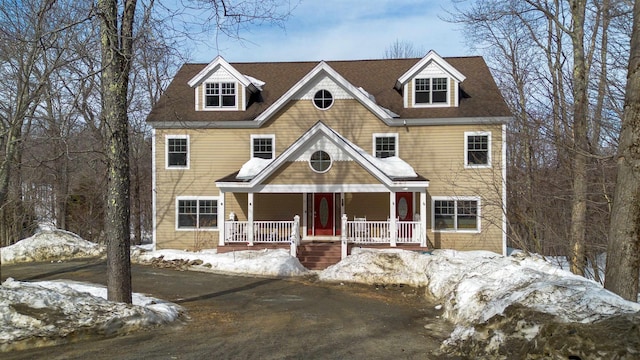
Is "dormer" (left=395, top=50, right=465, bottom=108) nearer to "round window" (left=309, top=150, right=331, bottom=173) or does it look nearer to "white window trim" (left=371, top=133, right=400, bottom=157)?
A: "white window trim" (left=371, top=133, right=400, bottom=157)

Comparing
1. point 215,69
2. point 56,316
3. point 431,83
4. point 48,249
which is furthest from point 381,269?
point 48,249

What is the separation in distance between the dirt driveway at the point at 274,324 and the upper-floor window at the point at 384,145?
6.97m

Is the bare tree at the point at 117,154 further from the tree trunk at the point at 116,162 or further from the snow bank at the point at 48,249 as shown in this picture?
the snow bank at the point at 48,249

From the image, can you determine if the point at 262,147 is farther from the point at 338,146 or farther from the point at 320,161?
the point at 338,146

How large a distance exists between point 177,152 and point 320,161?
6097 millimetres

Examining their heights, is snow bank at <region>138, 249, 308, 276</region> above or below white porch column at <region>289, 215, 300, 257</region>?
below

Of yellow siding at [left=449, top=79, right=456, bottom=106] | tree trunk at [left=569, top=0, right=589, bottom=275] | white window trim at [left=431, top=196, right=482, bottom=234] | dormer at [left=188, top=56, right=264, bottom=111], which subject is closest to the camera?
tree trunk at [left=569, top=0, right=589, bottom=275]

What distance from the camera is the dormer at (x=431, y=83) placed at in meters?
18.7

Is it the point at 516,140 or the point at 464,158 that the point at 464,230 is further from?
the point at 516,140

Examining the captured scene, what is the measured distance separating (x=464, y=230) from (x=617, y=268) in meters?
11.7

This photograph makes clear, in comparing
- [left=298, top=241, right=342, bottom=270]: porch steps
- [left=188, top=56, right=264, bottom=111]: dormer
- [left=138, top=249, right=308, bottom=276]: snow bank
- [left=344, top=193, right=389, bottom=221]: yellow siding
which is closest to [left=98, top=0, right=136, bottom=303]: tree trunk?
[left=138, top=249, right=308, bottom=276]: snow bank

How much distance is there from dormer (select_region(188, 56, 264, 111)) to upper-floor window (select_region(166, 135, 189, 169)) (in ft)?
4.85

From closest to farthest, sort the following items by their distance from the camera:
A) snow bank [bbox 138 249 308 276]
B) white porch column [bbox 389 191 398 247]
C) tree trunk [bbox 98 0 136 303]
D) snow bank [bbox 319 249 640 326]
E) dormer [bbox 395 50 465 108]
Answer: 1. snow bank [bbox 319 249 640 326]
2. tree trunk [bbox 98 0 136 303]
3. snow bank [bbox 138 249 308 276]
4. white porch column [bbox 389 191 398 247]
5. dormer [bbox 395 50 465 108]

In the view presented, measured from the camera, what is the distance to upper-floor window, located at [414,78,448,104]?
62.6 feet
